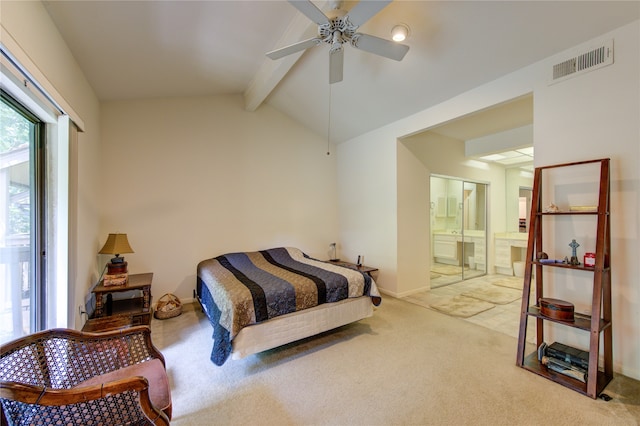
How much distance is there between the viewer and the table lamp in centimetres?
291

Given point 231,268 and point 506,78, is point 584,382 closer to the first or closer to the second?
point 506,78

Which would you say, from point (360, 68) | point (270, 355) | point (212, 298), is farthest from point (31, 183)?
point (360, 68)

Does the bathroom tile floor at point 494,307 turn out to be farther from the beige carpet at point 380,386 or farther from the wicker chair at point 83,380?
the wicker chair at point 83,380

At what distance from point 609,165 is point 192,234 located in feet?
15.0

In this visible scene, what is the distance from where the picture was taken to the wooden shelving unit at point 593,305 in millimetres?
1954

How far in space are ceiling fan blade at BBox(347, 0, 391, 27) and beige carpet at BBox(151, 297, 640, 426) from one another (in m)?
2.64

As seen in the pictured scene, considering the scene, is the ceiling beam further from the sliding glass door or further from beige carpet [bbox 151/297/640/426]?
beige carpet [bbox 151/297/640/426]

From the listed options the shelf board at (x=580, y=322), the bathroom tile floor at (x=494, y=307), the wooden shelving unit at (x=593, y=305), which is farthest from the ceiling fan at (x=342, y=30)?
the bathroom tile floor at (x=494, y=307)

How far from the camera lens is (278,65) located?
3.06m

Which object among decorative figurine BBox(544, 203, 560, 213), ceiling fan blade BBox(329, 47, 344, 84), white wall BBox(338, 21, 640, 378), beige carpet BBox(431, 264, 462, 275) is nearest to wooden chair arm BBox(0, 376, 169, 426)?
ceiling fan blade BBox(329, 47, 344, 84)

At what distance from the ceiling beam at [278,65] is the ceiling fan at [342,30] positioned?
0.30 meters

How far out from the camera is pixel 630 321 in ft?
6.92

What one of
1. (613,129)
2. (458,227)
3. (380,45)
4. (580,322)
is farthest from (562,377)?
(458,227)

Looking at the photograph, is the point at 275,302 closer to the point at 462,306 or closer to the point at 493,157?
the point at 462,306
